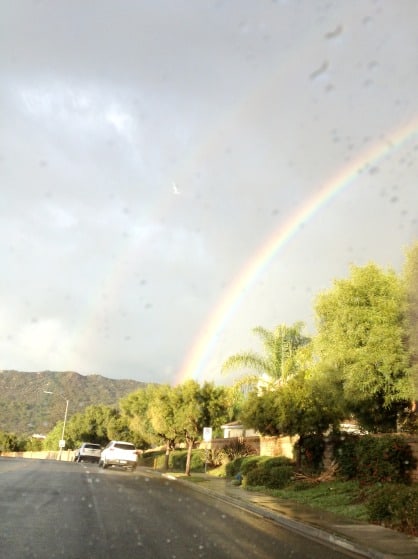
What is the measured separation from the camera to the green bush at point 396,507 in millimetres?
12623

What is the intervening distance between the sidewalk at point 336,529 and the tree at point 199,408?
1483cm

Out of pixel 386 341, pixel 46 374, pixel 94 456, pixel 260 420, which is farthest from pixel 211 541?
pixel 46 374

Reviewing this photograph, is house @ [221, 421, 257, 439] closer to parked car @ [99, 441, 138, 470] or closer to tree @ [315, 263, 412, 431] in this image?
parked car @ [99, 441, 138, 470]

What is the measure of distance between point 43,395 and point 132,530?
126 m

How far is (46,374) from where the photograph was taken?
421 ft

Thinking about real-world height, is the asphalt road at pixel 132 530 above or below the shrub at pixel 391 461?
below

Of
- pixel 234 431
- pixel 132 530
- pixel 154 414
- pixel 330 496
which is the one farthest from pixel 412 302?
pixel 234 431

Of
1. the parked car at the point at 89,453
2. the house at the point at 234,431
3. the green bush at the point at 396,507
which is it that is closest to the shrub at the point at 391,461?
the green bush at the point at 396,507

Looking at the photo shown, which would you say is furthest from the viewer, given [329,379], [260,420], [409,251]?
[260,420]

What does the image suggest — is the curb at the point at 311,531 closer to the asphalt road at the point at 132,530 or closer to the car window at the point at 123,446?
the asphalt road at the point at 132,530

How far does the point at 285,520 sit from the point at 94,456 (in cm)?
3783

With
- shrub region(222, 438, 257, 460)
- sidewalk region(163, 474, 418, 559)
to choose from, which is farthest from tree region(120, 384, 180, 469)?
sidewalk region(163, 474, 418, 559)

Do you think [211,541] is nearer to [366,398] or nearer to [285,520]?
[285,520]

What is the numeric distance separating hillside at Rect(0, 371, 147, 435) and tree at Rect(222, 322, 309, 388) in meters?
87.5
